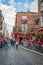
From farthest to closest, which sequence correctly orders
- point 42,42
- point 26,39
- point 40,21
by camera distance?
point 40,21, point 26,39, point 42,42

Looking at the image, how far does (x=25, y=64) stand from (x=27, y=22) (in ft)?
25.4

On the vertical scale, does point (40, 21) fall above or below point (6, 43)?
above

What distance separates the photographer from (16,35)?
590 inches

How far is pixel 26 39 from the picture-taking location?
52.0 ft

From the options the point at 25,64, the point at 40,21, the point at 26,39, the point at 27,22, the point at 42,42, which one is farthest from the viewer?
the point at 40,21

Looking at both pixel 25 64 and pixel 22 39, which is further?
pixel 22 39

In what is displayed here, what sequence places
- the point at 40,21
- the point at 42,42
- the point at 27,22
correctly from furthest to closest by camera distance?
the point at 40,21 → the point at 27,22 → the point at 42,42

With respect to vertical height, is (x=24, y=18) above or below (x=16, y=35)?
above

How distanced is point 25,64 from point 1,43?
27.0 feet

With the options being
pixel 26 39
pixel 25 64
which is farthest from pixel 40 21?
pixel 25 64

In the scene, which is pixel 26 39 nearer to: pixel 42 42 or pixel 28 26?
pixel 28 26

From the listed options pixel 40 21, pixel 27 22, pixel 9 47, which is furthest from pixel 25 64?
pixel 40 21

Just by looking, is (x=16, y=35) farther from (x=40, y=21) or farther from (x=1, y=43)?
(x=40, y=21)

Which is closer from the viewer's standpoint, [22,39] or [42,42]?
[42,42]
